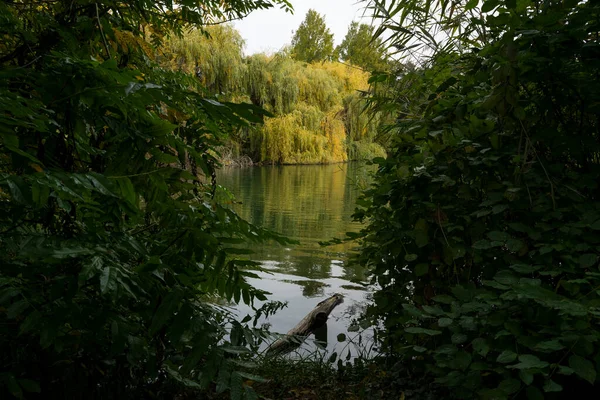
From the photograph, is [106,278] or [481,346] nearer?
[106,278]

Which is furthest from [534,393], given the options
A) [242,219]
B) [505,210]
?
[242,219]

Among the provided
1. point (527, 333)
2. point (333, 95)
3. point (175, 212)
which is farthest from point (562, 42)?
point (333, 95)

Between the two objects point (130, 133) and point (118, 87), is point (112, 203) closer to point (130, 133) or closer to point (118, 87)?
point (130, 133)

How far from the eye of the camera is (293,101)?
19906mm

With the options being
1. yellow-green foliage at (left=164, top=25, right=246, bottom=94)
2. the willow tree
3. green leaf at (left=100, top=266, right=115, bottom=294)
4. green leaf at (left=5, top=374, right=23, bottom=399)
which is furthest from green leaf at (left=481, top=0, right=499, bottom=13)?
the willow tree

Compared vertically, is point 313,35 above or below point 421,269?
above

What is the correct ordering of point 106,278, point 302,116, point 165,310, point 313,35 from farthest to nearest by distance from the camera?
1. point 313,35
2. point 302,116
3. point 165,310
4. point 106,278

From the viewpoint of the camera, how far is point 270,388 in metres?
3.04

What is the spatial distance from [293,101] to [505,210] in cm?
1828

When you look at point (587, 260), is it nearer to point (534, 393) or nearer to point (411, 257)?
point (534, 393)

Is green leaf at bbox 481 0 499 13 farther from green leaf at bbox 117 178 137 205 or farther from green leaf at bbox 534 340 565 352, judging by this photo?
green leaf at bbox 117 178 137 205

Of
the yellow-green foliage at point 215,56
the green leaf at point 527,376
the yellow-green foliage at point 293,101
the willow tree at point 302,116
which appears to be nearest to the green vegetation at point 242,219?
the green leaf at point 527,376

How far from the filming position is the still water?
490cm

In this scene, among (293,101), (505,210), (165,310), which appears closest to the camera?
(165,310)
